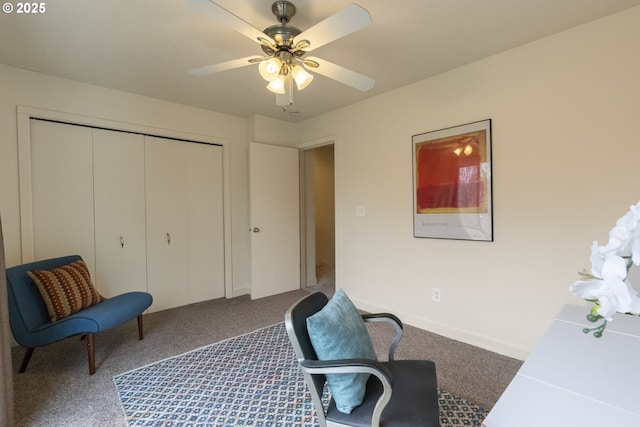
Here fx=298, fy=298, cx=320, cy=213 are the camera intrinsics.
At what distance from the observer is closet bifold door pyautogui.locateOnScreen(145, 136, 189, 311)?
3391mm

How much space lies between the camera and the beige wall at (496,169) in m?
1.98

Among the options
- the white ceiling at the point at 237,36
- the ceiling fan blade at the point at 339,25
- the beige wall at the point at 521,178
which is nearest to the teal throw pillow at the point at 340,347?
the ceiling fan blade at the point at 339,25

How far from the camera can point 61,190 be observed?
284 cm

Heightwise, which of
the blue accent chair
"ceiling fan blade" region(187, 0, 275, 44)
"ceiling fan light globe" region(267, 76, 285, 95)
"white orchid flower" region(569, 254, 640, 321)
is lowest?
the blue accent chair

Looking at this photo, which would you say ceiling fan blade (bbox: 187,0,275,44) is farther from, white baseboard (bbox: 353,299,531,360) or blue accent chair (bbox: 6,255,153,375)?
white baseboard (bbox: 353,299,531,360)

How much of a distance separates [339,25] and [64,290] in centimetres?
270

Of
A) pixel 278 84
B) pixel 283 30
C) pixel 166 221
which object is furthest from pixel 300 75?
pixel 166 221

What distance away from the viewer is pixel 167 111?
3.46 meters

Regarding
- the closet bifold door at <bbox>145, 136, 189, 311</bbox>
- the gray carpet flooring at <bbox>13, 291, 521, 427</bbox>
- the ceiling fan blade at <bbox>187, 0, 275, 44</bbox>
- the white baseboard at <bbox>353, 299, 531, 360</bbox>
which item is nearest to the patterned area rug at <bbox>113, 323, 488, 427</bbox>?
the gray carpet flooring at <bbox>13, 291, 521, 427</bbox>

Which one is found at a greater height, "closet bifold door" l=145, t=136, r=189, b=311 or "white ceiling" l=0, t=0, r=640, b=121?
"white ceiling" l=0, t=0, r=640, b=121

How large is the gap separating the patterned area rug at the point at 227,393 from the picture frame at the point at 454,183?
1350 millimetres

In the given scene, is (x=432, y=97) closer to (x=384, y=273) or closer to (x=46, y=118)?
(x=384, y=273)

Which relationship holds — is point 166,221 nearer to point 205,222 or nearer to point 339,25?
point 205,222

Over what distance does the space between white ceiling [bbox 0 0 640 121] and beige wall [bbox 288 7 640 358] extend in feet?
0.71
